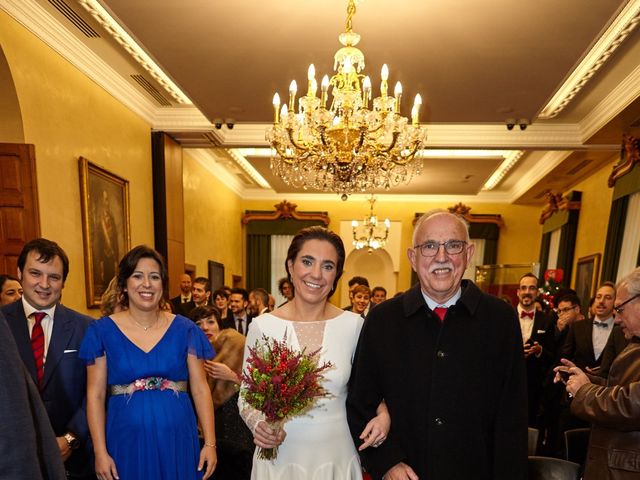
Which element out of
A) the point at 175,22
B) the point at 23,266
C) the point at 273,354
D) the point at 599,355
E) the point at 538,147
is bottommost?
the point at 599,355

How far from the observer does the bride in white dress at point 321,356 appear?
1935mm

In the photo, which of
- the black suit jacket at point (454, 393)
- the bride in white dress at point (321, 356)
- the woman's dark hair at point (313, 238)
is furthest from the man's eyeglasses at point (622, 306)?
the woman's dark hair at point (313, 238)

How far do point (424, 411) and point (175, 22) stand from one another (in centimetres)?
370

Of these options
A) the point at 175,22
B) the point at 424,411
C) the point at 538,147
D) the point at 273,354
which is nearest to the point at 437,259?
the point at 424,411

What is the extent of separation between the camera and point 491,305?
1770mm

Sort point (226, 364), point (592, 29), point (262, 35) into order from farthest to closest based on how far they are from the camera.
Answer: point (262, 35) → point (592, 29) → point (226, 364)

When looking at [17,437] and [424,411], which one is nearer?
[17,437]

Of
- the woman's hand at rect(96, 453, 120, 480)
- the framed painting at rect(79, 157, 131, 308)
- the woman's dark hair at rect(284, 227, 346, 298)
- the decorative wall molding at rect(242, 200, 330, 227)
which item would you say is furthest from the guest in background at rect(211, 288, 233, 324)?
the decorative wall molding at rect(242, 200, 330, 227)

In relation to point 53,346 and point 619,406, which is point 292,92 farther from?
point 619,406

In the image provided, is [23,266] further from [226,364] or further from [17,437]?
[17,437]

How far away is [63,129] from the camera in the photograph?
475 cm

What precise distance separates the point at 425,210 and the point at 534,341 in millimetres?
8563

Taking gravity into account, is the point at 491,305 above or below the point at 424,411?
above

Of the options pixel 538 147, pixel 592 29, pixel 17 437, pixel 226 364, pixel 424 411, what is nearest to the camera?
pixel 17 437
